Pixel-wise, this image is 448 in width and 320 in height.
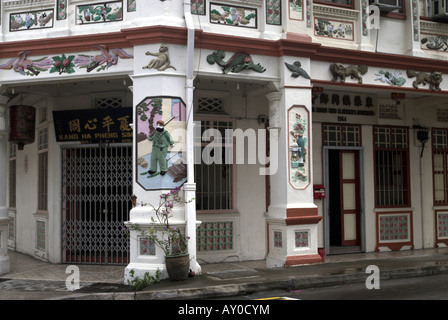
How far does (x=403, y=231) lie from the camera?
13477mm

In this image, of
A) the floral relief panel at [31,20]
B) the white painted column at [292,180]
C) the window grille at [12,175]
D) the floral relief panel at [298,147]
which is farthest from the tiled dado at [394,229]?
the window grille at [12,175]

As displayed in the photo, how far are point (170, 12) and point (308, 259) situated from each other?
570cm

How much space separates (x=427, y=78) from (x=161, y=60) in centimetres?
671

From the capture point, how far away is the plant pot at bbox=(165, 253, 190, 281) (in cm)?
863

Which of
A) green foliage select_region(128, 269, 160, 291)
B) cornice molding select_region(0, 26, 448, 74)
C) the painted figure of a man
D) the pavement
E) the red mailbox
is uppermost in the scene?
cornice molding select_region(0, 26, 448, 74)

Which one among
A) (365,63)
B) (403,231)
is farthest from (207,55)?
(403,231)

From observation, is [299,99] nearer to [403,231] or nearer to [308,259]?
[308,259]

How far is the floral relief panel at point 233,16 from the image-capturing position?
32.6ft

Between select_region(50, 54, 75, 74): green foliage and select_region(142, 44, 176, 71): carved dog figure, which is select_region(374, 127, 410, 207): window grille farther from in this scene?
select_region(50, 54, 75, 74): green foliage

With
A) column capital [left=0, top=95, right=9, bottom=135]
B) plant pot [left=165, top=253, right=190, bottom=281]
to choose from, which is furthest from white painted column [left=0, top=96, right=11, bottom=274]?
plant pot [left=165, top=253, right=190, bottom=281]

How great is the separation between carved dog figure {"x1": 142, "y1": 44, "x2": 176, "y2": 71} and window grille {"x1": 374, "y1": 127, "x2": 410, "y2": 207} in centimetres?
674

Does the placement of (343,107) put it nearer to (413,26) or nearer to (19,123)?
(413,26)

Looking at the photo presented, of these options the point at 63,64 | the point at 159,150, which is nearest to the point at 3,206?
the point at 63,64

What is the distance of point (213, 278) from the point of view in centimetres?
902
